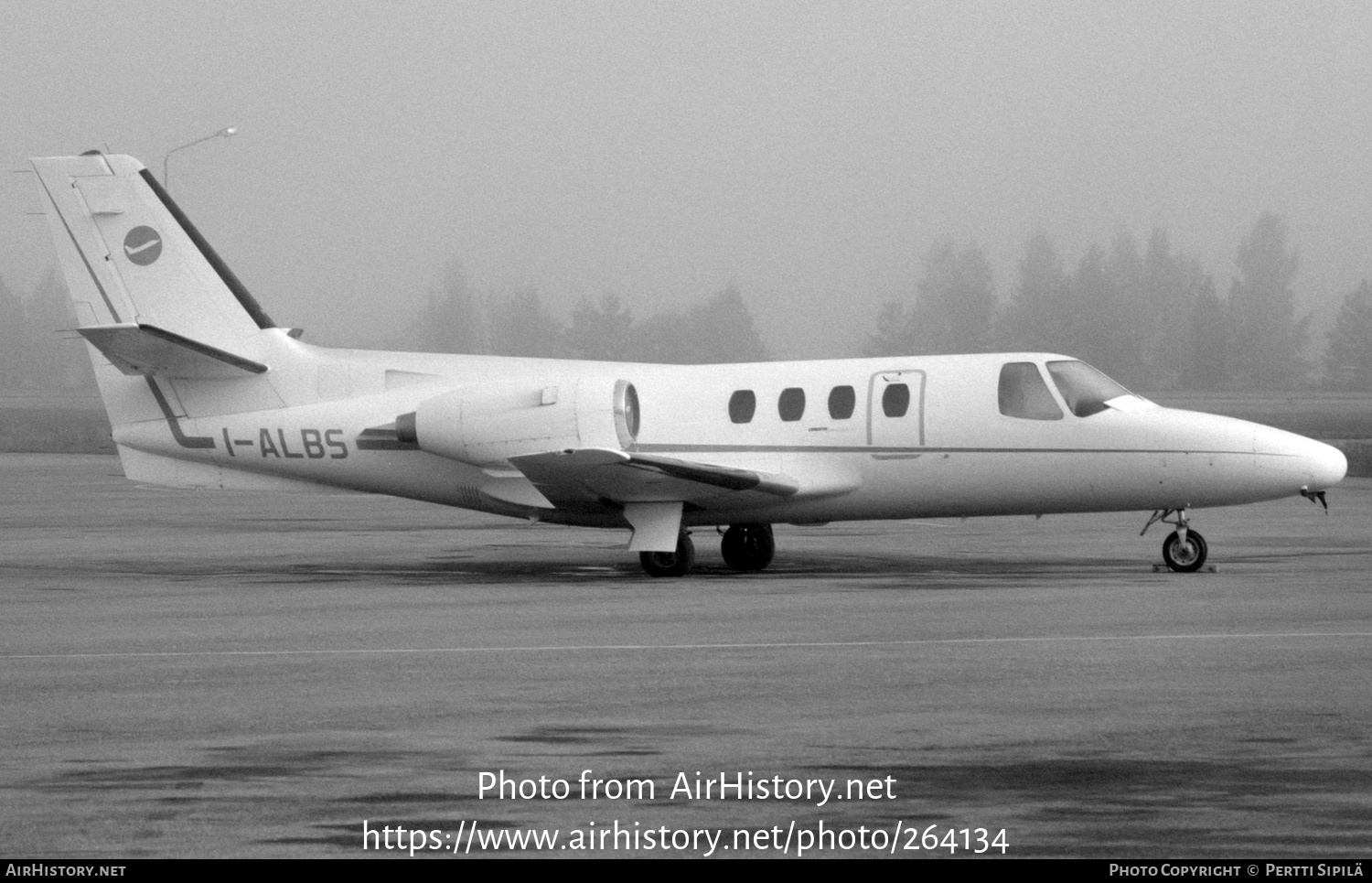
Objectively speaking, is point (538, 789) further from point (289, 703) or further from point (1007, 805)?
point (289, 703)

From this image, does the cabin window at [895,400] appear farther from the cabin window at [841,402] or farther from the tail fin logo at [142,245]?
the tail fin logo at [142,245]

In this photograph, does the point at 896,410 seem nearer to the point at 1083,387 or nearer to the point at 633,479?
the point at 1083,387

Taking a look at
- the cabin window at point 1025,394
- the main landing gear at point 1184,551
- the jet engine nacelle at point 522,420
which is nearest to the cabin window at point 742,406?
the jet engine nacelle at point 522,420

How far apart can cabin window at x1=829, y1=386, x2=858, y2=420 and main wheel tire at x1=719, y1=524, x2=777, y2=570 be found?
192 cm

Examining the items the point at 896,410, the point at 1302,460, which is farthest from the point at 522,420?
the point at 1302,460

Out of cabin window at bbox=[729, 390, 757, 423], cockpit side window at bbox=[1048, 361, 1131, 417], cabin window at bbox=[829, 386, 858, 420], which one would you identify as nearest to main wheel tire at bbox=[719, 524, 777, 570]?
cabin window at bbox=[729, 390, 757, 423]

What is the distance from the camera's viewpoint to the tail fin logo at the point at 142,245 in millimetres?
23469

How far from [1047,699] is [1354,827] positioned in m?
3.62

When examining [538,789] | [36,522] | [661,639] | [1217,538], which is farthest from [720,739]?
[36,522]

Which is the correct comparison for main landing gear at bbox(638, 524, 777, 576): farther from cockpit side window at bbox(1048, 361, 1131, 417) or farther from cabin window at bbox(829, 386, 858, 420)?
cockpit side window at bbox(1048, 361, 1131, 417)

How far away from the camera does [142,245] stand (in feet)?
77.0

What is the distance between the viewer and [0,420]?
115 m

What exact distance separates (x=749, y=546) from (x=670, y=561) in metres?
1.76

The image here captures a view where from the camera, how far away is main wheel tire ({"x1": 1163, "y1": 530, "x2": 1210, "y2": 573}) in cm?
2067
